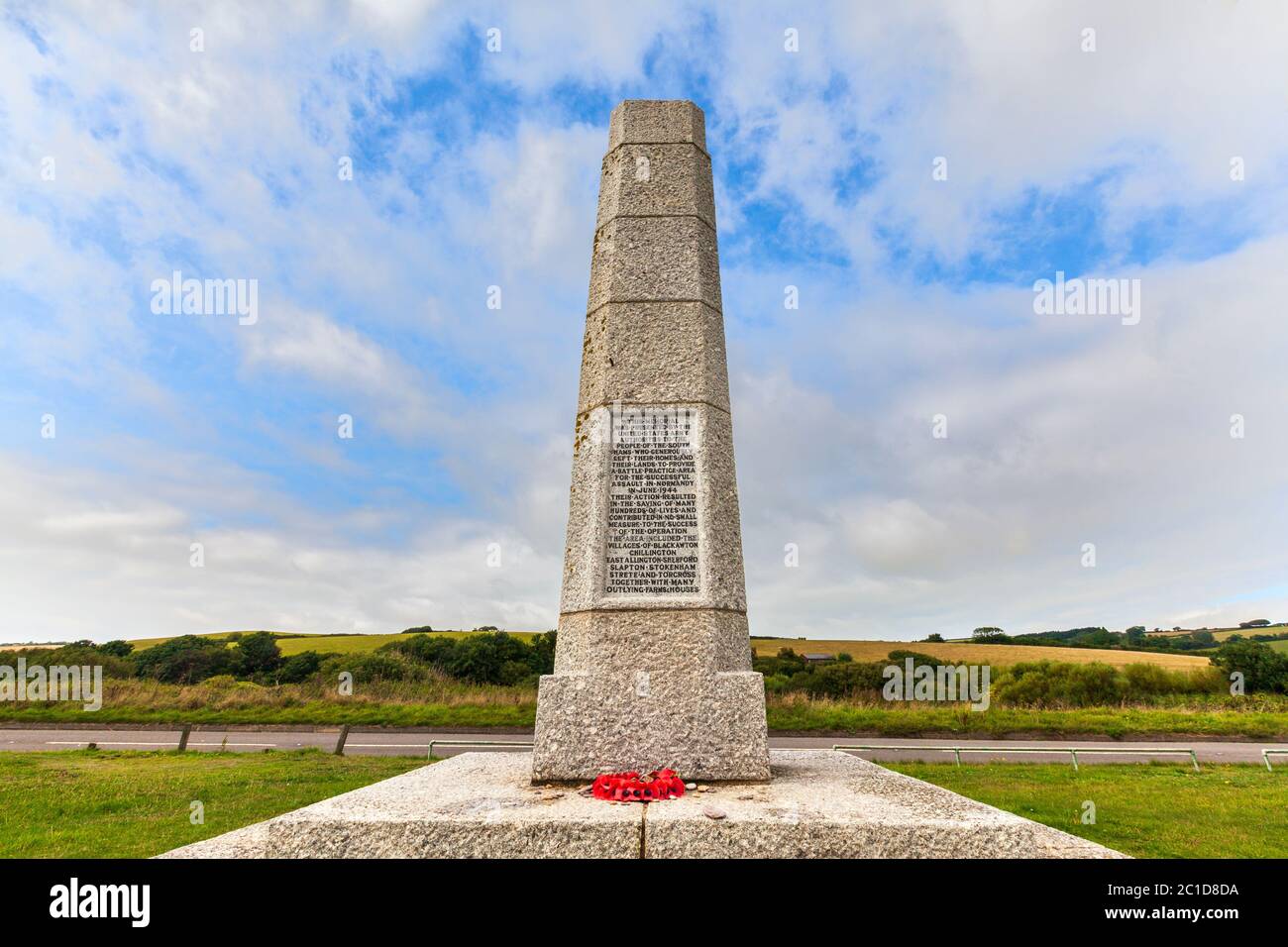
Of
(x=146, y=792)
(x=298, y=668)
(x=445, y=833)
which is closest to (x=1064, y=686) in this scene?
(x=146, y=792)

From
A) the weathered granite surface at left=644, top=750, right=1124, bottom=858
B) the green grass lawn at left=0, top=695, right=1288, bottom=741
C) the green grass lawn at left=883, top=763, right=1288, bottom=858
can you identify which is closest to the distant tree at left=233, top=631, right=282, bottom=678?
the green grass lawn at left=0, top=695, right=1288, bottom=741

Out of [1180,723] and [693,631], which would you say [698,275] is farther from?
[1180,723]

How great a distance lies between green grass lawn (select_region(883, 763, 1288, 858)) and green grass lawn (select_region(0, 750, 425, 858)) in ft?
30.9

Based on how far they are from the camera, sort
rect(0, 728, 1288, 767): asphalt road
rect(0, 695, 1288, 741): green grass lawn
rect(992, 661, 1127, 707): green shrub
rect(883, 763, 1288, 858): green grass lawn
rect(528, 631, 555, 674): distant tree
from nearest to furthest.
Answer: rect(883, 763, 1288, 858): green grass lawn, rect(0, 728, 1288, 767): asphalt road, rect(0, 695, 1288, 741): green grass lawn, rect(528, 631, 555, 674): distant tree, rect(992, 661, 1127, 707): green shrub

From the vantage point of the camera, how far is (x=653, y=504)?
628cm

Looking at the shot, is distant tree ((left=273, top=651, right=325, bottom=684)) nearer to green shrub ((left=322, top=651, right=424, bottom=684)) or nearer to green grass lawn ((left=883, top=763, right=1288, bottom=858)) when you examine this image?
green shrub ((left=322, top=651, right=424, bottom=684))

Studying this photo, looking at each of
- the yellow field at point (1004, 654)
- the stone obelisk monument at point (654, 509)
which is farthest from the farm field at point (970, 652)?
the stone obelisk monument at point (654, 509)

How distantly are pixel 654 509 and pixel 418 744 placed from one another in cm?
1327

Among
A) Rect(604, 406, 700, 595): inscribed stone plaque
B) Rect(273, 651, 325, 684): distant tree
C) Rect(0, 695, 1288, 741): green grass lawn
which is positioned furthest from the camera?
Rect(273, 651, 325, 684): distant tree

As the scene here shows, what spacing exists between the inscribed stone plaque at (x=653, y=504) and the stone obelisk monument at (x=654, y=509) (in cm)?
1

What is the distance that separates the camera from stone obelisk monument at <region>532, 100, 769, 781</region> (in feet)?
18.5

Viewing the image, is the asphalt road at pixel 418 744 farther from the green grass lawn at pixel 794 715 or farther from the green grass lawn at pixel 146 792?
the green grass lawn at pixel 146 792
